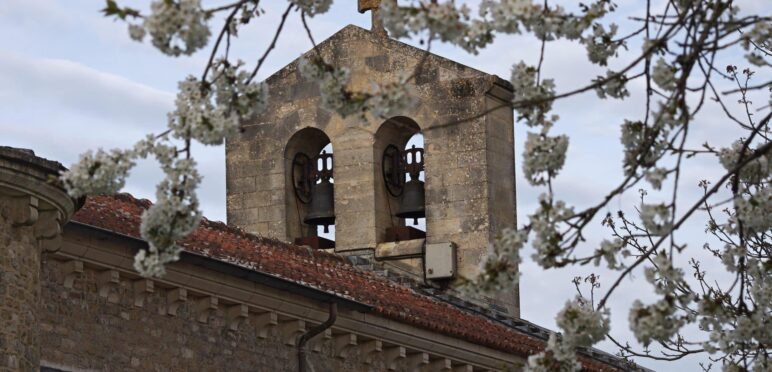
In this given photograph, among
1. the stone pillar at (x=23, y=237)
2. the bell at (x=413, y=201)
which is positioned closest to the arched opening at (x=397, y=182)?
the bell at (x=413, y=201)

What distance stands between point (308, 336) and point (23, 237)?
4.98 meters

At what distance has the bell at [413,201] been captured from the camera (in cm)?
2462

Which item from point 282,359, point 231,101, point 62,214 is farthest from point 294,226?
point 231,101

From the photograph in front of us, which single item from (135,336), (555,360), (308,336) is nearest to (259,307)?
(308,336)

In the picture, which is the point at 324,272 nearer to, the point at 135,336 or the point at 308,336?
the point at 308,336

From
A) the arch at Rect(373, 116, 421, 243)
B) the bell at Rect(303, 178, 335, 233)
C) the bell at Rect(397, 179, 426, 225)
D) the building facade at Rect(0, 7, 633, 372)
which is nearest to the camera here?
the building facade at Rect(0, 7, 633, 372)

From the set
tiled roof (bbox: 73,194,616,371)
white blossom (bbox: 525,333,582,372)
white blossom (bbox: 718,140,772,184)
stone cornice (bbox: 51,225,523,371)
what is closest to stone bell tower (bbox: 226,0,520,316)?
tiled roof (bbox: 73,194,616,371)

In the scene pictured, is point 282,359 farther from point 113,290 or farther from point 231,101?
point 231,101

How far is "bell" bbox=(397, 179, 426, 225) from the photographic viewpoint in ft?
80.8

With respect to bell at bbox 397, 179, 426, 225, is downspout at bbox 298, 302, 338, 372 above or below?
below

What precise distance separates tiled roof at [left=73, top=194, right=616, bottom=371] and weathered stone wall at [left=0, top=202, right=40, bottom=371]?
157cm

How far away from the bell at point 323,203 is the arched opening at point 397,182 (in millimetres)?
679

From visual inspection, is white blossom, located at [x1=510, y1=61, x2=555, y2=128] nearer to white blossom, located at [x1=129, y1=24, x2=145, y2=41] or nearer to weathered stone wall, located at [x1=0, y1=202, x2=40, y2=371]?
white blossom, located at [x1=129, y1=24, x2=145, y2=41]

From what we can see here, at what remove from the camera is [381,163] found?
81.1ft
